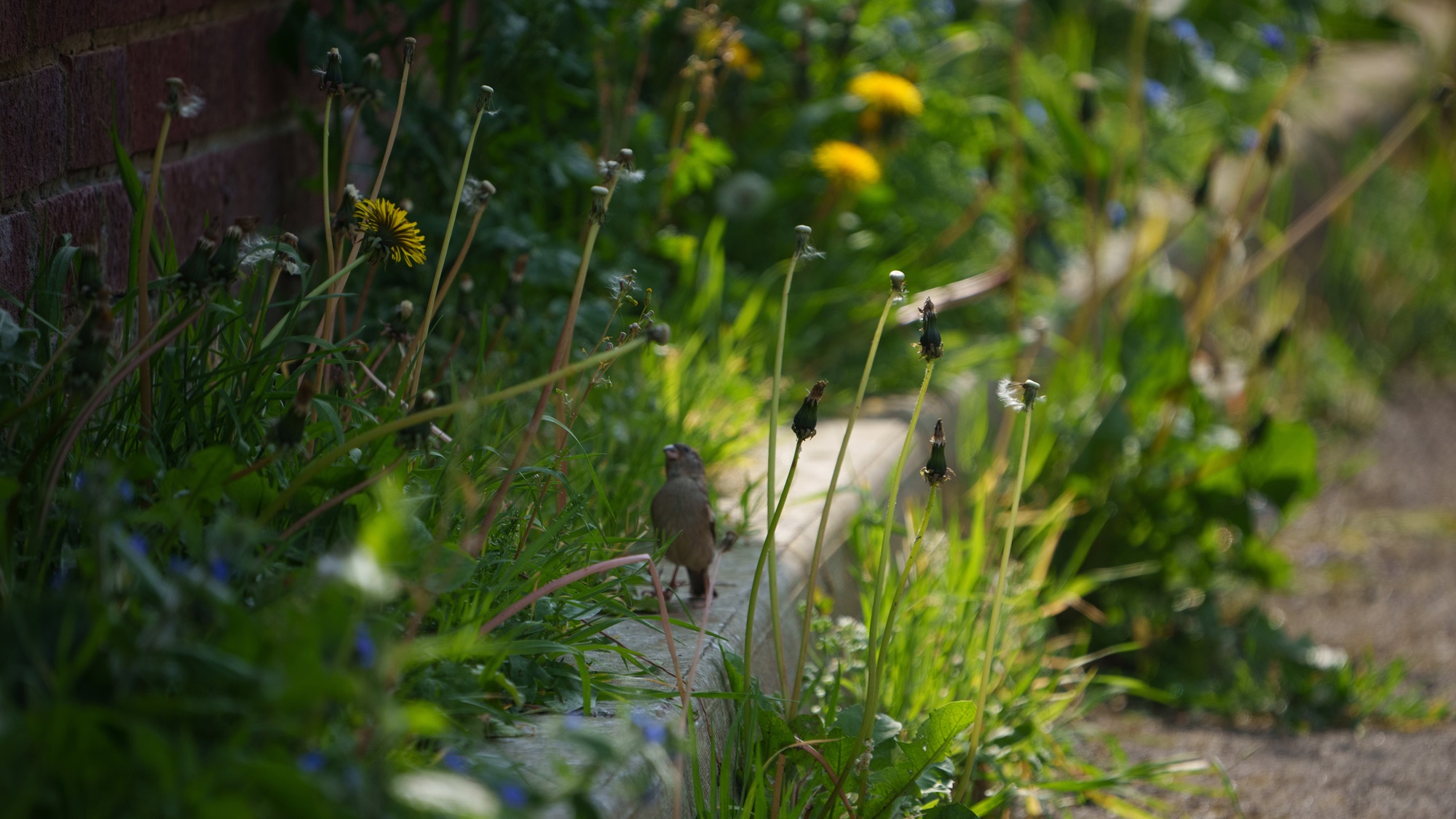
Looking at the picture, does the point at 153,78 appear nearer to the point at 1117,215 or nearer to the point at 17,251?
the point at 17,251

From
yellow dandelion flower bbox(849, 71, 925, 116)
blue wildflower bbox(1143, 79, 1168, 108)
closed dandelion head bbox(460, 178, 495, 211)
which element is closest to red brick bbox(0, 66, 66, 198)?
closed dandelion head bbox(460, 178, 495, 211)

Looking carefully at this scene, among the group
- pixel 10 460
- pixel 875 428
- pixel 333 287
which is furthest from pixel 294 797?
pixel 875 428

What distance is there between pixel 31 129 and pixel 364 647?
124cm

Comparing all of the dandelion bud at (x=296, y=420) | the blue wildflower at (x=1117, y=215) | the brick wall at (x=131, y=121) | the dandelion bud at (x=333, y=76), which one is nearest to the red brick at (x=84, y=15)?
the brick wall at (x=131, y=121)

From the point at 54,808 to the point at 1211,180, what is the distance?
2930mm

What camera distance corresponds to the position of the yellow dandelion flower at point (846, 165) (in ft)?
10.3

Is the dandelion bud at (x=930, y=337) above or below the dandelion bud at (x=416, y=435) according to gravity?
above

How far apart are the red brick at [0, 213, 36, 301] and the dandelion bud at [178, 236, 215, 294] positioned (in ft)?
1.85

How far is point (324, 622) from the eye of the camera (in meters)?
0.95

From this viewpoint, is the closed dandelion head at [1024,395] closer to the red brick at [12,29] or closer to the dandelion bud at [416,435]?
the dandelion bud at [416,435]

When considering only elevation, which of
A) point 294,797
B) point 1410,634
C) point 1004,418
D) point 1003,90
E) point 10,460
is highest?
point 294,797

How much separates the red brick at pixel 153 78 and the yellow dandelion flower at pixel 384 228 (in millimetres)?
664

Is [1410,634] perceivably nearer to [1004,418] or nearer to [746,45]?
[1004,418]

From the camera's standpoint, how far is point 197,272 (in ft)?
4.45
